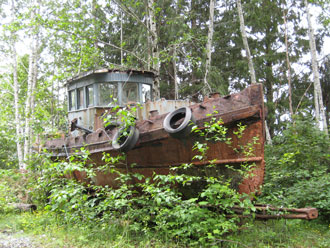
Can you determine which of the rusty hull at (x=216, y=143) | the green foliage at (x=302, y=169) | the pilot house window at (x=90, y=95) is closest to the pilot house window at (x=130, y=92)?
the pilot house window at (x=90, y=95)

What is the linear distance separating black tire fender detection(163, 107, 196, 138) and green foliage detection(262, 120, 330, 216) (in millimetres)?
2512

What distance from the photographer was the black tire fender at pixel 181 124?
15.2 ft

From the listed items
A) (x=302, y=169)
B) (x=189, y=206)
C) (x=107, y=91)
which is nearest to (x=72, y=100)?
(x=107, y=91)

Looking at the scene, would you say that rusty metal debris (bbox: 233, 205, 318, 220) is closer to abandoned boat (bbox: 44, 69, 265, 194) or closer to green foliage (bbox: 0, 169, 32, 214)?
abandoned boat (bbox: 44, 69, 265, 194)

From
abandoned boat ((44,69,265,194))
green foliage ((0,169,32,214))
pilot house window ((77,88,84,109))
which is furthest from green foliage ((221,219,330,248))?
pilot house window ((77,88,84,109))

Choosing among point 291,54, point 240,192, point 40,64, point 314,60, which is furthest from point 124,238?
point 40,64

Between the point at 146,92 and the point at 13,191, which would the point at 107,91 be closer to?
the point at 146,92

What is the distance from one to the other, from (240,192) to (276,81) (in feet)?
44.3

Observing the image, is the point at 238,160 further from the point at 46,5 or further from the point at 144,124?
the point at 46,5

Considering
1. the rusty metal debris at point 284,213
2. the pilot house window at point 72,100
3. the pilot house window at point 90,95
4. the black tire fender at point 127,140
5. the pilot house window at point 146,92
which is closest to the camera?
the rusty metal debris at point 284,213

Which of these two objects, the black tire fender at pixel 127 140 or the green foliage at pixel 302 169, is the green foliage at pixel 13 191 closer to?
the black tire fender at pixel 127 140

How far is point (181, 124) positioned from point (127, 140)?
1.09 meters

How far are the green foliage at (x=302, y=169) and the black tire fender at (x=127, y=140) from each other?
2.91 meters

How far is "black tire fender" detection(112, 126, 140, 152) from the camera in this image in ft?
17.3
